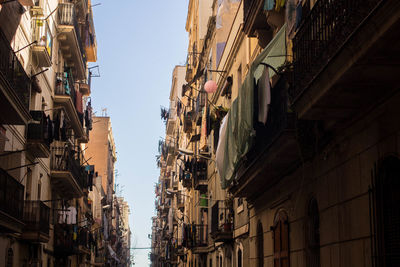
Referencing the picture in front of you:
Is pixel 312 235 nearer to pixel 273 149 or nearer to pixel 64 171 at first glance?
pixel 273 149

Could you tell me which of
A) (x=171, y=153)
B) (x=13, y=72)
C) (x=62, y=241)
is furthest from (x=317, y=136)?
(x=171, y=153)

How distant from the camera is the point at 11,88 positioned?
1587cm

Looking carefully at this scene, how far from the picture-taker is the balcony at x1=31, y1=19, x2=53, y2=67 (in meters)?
24.0

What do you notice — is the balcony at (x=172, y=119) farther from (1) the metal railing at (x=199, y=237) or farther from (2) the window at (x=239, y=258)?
(2) the window at (x=239, y=258)

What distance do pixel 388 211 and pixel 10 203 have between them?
11.9 metres

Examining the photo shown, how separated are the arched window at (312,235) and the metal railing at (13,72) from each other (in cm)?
786

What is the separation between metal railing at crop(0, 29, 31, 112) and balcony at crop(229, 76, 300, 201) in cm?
643

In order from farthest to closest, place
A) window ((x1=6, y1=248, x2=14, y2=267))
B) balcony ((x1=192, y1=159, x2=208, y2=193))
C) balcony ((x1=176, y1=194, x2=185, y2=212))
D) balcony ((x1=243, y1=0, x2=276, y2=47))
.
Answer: balcony ((x1=176, y1=194, x2=185, y2=212)) → balcony ((x1=192, y1=159, x2=208, y2=193)) → window ((x1=6, y1=248, x2=14, y2=267)) → balcony ((x1=243, y1=0, x2=276, y2=47))

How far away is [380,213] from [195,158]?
27594mm

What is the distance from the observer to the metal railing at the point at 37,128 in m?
23.2

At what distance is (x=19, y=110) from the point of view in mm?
17047

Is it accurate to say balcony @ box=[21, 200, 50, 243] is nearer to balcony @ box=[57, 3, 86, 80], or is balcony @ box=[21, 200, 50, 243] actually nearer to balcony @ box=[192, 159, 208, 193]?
balcony @ box=[57, 3, 86, 80]

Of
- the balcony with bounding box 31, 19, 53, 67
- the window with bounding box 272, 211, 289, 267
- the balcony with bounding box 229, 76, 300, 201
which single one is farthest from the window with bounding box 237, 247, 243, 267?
the balcony with bounding box 31, 19, 53, 67

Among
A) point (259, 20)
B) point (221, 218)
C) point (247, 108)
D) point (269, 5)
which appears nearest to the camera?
point (247, 108)
